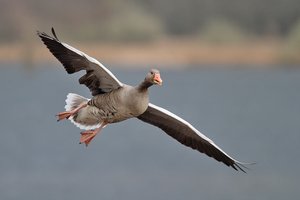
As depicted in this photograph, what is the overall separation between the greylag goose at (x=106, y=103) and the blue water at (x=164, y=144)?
1010 cm

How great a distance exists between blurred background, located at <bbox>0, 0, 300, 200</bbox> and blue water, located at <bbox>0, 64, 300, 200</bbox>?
0.17ft

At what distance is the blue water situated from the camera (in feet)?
73.0

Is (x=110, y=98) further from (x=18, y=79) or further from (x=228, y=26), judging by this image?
(x=18, y=79)

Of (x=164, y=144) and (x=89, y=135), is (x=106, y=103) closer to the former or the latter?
(x=89, y=135)

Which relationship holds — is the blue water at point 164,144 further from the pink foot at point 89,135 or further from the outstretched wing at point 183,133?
the pink foot at point 89,135

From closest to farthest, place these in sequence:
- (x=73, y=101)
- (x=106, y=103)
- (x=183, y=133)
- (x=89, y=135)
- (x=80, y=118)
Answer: (x=106, y=103)
(x=89, y=135)
(x=80, y=118)
(x=73, y=101)
(x=183, y=133)

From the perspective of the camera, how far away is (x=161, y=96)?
124 feet

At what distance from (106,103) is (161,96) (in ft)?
92.3

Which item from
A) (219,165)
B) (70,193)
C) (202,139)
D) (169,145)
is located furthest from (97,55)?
(202,139)

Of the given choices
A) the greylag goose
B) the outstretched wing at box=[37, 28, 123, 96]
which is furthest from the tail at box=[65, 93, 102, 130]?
the outstretched wing at box=[37, 28, 123, 96]

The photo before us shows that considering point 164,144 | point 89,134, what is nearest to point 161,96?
point 164,144

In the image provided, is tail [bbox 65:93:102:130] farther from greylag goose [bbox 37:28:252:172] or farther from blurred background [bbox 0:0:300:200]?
blurred background [bbox 0:0:300:200]

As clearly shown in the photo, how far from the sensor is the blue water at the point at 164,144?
22.2m

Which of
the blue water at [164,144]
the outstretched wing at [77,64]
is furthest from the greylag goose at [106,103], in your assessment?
the blue water at [164,144]
